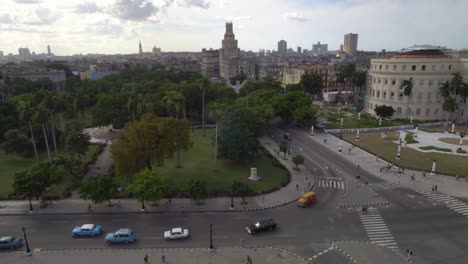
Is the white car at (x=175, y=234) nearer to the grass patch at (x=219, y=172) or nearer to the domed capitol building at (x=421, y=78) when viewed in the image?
the grass patch at (x=219, y=172)

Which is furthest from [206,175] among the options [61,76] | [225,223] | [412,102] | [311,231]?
[61,76]

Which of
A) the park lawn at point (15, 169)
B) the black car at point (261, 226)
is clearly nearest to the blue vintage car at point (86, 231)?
the park lawn at point (15, 169)

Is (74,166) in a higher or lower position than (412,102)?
lower

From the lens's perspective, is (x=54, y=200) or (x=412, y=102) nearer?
(x=54, y=200)

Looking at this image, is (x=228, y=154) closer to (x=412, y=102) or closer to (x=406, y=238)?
(x=406, y=238)

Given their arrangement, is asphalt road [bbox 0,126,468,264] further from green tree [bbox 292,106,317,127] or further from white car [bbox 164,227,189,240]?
green tree [bbox 292,106,317,127]

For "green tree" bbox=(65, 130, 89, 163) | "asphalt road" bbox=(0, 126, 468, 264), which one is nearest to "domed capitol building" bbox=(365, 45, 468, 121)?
"asphalt road" bbox=(0, 126, 468, 264)
